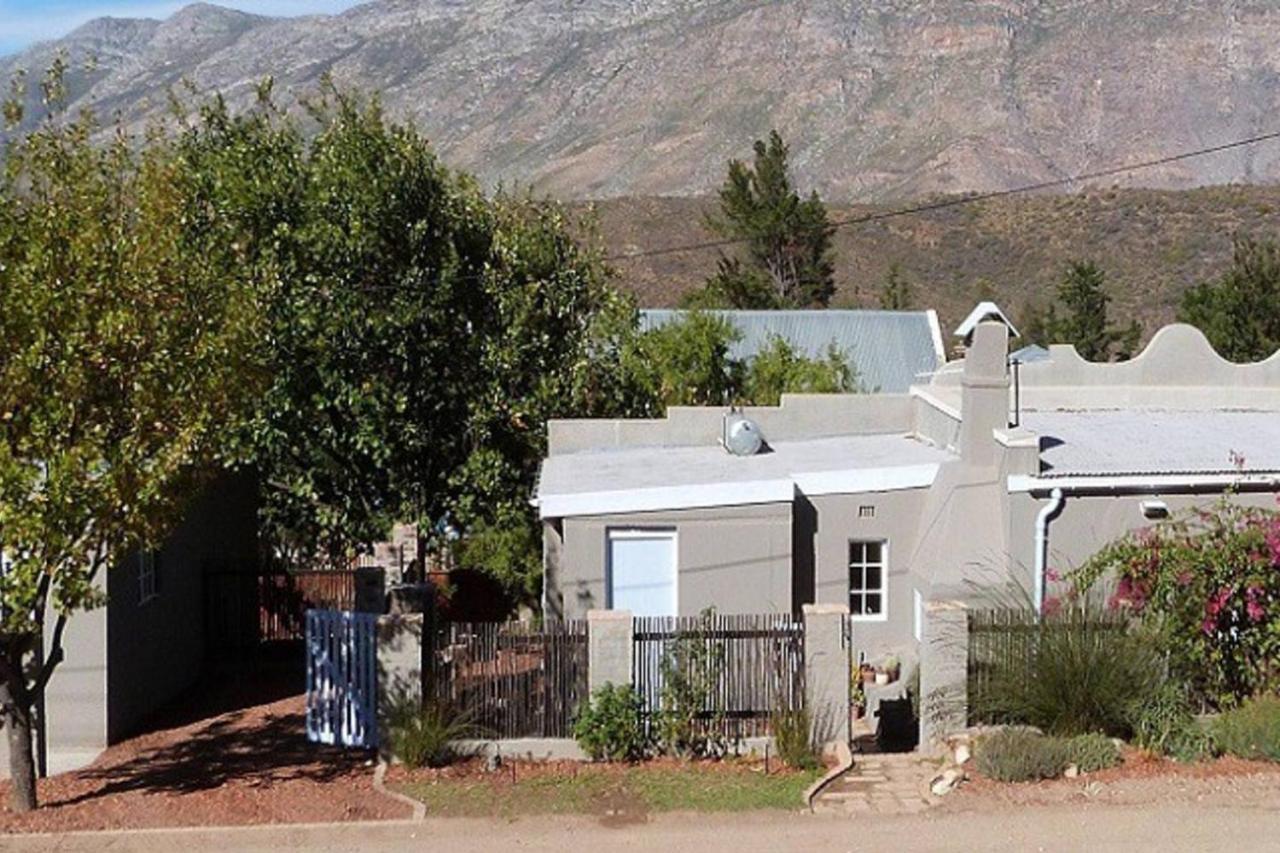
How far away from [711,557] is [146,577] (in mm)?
6181

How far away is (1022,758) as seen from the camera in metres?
13.2

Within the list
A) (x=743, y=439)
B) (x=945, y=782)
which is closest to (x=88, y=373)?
(x=945, y=782)

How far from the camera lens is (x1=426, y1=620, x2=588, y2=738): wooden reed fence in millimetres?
14117

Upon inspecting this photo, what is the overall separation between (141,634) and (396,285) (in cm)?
508

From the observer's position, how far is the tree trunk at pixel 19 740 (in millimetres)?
12750

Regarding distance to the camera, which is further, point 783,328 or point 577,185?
point 577,185

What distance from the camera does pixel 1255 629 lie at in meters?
14.2

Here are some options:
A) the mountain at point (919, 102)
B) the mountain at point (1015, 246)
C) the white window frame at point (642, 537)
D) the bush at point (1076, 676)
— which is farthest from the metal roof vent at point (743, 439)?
the mountain at point (919, 102)

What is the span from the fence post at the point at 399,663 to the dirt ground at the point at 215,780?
69cm

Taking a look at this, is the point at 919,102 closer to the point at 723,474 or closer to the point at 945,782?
the point at 723,474

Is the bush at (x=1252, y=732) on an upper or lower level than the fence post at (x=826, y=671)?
lower

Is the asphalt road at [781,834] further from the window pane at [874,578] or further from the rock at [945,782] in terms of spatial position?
the window pane at [874,578]

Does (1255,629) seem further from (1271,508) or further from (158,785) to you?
(158,785)

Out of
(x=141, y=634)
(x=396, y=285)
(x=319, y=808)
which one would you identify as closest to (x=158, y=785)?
(x=319, y=808)
